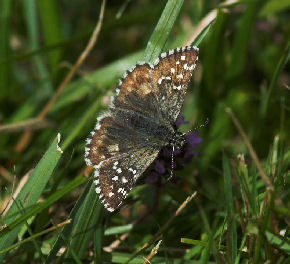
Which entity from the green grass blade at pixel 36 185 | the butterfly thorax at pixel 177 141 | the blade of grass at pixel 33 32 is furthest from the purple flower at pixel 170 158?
the blade of grass at pixel 33 32

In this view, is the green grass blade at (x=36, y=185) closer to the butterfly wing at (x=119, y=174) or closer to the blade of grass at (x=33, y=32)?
the butterfly wing at (x=119, y=174)

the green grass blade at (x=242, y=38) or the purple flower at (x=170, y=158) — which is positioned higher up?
the green grass blade at (x=242, y=38)

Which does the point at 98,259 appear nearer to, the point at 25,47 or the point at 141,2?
the point at 25,47

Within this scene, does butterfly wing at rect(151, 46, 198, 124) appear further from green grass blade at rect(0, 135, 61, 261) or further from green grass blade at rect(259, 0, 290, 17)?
green grass blade at rect(259, 0, 290, 17)

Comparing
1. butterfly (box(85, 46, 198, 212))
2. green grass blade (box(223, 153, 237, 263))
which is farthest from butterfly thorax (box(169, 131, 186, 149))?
green grass blade (box(223, 153, 237, 263))

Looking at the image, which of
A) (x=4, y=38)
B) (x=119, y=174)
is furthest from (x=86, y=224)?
(x=4, y=38)

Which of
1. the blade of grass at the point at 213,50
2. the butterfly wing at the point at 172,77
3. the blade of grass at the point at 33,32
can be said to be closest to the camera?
the butterfly wing at the point at 172,77

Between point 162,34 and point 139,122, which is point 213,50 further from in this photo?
point 139,122
